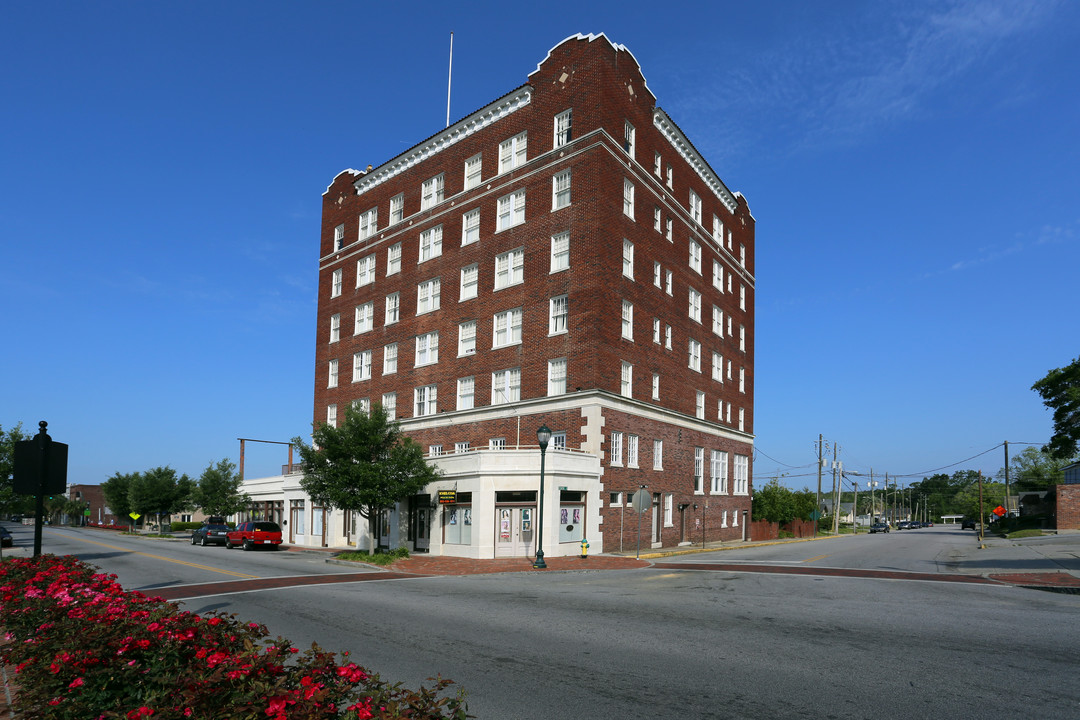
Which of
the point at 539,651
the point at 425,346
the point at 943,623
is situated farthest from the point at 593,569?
the point at 425,346

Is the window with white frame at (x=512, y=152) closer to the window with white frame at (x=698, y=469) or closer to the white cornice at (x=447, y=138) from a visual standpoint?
the white cornice at (x=447, y=138)

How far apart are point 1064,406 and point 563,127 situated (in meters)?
48.9

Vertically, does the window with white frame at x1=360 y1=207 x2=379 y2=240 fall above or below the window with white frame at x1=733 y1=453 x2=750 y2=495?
above

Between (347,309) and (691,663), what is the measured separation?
4569cm

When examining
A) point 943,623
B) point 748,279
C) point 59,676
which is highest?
point 748,279

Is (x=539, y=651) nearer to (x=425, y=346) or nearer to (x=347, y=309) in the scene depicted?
(x=425, y=346)

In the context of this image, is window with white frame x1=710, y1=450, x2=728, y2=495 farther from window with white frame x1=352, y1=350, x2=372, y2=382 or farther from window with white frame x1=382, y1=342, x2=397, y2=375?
window with white frame x1=352, y1=350, x2=372, y2=382

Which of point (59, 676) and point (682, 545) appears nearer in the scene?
point (59, 676)

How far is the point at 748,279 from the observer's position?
5869 centimetres

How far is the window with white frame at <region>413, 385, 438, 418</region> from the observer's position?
43719 mm

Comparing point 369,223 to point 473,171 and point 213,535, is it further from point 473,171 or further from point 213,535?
point 213,535

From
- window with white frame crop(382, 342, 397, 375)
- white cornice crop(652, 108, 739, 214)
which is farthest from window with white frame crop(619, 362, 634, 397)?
window with white frame crop(382, 342, 397, 375)

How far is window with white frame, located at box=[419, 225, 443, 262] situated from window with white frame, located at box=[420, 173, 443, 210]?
67.9 inches

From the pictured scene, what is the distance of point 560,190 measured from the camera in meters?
38.0
